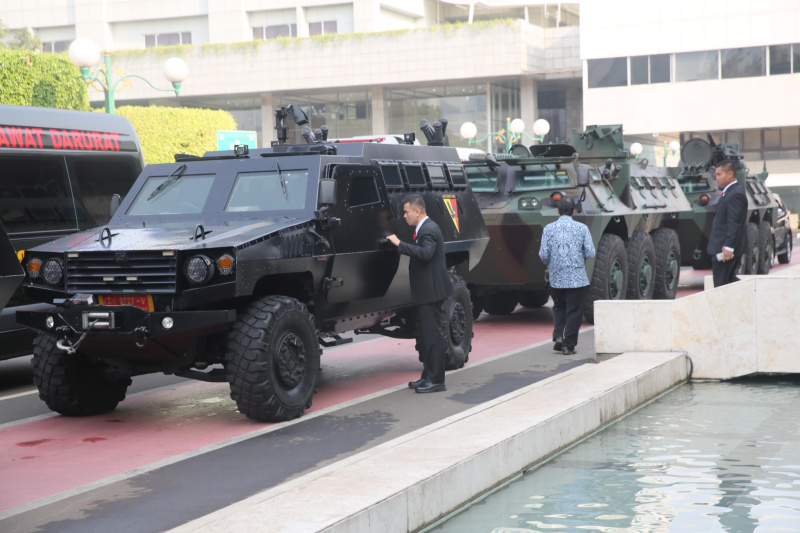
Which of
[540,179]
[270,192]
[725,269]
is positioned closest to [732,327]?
[725,269]

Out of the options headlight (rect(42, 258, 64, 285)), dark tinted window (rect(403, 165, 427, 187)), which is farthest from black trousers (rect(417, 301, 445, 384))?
headlight (rect(42, 258, 64, 285))

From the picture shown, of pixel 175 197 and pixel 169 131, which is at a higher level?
pixel 169 131

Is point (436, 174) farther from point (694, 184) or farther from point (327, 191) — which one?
point (694, 184)

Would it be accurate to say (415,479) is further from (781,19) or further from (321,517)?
(781,19)

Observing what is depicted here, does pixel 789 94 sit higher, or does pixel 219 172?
pixel 789 94

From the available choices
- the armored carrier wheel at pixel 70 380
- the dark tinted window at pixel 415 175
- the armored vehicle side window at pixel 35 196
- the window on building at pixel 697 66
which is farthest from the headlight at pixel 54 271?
the window on building at pixel 697 66

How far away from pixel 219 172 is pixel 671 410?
401 centimetres

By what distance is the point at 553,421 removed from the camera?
6.60 metres

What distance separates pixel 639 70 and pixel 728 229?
4107cm

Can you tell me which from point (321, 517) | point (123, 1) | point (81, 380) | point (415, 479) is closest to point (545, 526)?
point (415, 479)

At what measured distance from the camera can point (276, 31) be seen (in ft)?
188

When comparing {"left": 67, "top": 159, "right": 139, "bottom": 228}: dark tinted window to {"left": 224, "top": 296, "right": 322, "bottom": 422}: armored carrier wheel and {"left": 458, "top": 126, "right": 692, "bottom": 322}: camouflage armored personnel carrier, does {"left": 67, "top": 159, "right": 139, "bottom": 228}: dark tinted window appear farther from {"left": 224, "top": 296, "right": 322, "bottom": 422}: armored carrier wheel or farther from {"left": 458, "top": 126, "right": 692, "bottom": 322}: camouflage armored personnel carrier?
{"left": 458, "top": 126, "right": 692, "bottom": 322}: camouflage armored personnel carrier

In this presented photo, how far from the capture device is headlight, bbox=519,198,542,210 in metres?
13.2

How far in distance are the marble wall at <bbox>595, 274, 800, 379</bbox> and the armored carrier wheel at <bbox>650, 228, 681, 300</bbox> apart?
19.8 feet
